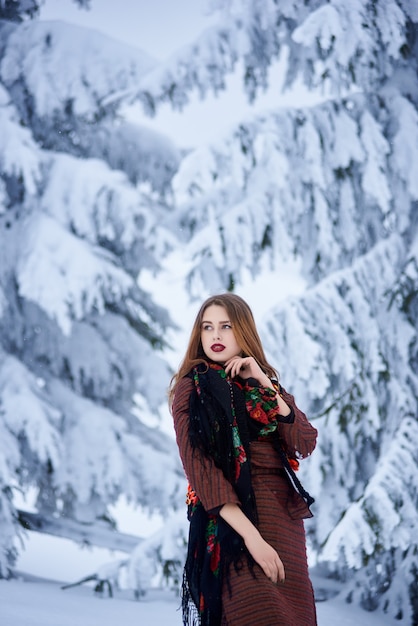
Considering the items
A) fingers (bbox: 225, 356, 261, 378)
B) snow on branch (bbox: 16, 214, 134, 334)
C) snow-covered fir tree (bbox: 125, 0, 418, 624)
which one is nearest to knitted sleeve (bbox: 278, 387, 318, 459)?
fingers (bbox: 225, 356, 261, 378)

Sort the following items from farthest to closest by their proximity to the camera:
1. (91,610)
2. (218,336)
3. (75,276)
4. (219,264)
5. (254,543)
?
(75,276), (219,264), (91,610), (218,336), (254,543)

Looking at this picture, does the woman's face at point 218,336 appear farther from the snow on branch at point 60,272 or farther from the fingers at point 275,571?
the snow on branch at point 60,272

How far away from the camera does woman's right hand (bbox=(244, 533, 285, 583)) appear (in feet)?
5.49

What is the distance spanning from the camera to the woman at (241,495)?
168 cm

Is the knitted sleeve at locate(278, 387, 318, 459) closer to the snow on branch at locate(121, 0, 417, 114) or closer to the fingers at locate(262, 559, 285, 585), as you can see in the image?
the fingers at locate(262, 559, 285, 585)

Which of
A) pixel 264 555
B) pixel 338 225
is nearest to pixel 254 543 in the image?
pixel 264 555

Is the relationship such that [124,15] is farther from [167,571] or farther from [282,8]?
[167,571]

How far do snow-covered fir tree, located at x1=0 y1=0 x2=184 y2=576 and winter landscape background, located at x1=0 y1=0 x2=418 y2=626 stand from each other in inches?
0.9

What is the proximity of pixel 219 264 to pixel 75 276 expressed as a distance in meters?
1.28

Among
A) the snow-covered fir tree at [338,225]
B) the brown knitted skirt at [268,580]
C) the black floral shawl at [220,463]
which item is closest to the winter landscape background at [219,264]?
the snow-covered fir tree at [338,225]

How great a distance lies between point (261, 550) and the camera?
1.68 m

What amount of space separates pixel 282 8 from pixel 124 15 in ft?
9.69

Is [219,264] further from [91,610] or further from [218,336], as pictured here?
[218,336]

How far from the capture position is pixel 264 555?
5.50ft
